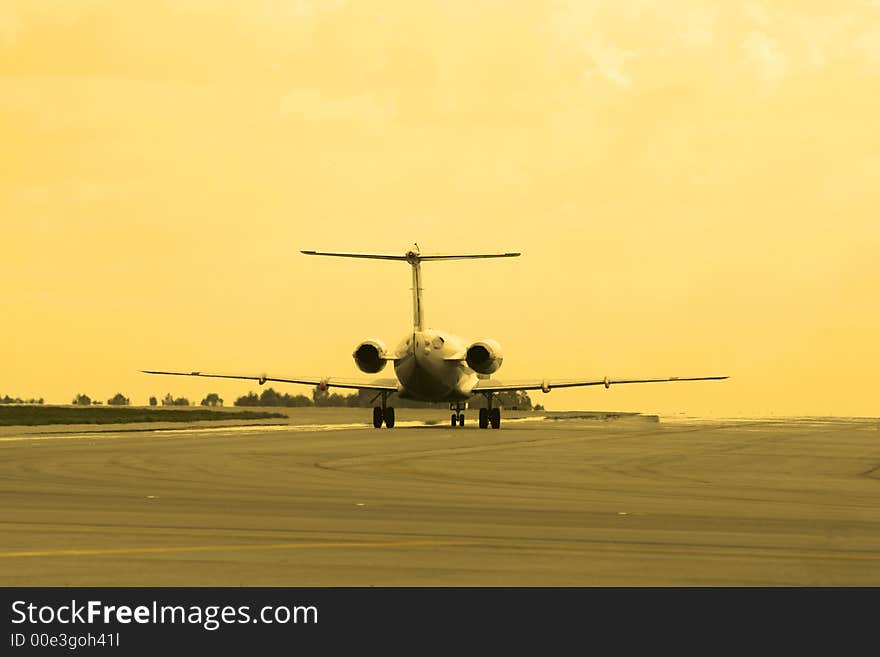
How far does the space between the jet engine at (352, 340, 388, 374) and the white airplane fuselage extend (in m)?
1.85

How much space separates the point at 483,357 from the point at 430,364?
2600mm

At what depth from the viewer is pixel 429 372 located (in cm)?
6519

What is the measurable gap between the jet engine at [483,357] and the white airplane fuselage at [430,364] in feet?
4.36

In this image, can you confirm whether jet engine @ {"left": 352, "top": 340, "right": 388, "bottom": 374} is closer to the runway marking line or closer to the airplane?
the airplane

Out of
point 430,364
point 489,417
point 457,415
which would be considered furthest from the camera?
point 457,415

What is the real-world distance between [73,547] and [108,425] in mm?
51384

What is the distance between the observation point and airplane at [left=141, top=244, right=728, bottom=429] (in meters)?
64.6

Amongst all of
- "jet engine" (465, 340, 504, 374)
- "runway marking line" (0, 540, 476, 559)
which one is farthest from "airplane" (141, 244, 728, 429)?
"runway marking line" (0, 540, 476, 559)

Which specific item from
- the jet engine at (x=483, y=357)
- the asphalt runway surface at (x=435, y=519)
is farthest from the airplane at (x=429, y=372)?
the asphalt runway surface at (x=435, y=519)

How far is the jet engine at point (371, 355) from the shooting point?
2490 inches
